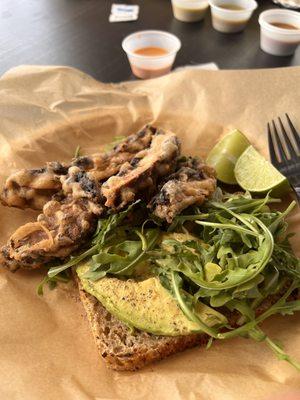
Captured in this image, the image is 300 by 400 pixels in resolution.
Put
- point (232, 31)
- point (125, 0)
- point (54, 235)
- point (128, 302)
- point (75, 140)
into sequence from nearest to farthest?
1. point (128, 302)
2. point (54, 235)
3. point (75, 140)
4. point (232, 31)
5. point (125, 0)

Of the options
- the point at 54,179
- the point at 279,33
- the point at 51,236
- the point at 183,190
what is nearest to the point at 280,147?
the point at 183,190

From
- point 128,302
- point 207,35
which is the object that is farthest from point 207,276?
point 207,35

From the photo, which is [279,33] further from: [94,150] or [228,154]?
[94,150]

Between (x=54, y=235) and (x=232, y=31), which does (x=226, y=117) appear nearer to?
(x=54, y=235)

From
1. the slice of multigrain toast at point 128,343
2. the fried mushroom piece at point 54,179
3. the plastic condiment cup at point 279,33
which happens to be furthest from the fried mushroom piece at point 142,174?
the plastic condiment cup at point 279,33

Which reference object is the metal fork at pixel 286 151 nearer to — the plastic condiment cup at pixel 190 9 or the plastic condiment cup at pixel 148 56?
the plastic condiment cup at pixel 148 56

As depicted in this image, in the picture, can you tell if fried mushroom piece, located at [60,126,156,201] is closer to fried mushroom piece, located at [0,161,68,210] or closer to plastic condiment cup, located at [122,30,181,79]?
fried mushroom piece, located at [0,161,68,210]
